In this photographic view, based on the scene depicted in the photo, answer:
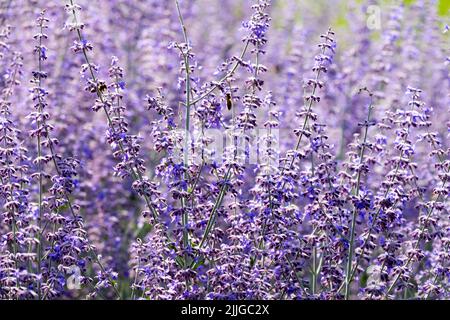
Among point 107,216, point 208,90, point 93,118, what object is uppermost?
point 208,90

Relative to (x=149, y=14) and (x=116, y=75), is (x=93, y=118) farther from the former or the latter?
(x=116, y=75)

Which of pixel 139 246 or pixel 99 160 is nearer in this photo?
pixel 139 246

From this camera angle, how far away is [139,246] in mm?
4316

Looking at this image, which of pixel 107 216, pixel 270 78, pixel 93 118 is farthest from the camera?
pixel 270 78

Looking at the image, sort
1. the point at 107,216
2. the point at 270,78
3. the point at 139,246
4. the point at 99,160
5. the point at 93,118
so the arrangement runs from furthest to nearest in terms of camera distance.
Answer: the point at 270,78 < the point at 93,118 < the point at 99,160 < the point at 107,216 < the point at 139,246

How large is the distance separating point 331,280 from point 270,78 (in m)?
4.72

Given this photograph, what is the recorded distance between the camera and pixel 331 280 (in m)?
4.52

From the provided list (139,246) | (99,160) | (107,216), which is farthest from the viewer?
(99,160)

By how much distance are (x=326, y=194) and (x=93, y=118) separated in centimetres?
326
